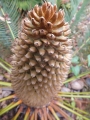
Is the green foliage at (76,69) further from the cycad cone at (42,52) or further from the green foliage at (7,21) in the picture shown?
the green foliage at (7,21)

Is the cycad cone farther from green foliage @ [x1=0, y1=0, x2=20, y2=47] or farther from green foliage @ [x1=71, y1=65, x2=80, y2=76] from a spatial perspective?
green foliage @ [x1=0, y1=0, x2=20, y2=47]

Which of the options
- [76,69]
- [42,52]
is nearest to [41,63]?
[42,52]

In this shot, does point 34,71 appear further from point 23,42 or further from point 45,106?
point 45,106

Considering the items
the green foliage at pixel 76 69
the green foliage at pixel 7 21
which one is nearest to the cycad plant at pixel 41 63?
the green foliage at pixel 76 69

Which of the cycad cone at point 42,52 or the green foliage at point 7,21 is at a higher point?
the green foliage at point 7,21

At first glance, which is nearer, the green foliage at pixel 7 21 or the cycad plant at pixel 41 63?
the cycad plant at pixel 41 63

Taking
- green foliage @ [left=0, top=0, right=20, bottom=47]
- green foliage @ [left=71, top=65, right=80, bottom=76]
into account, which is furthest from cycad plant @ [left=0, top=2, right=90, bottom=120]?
green foliage @ [left=0, top=0, right=20, bottom=47]

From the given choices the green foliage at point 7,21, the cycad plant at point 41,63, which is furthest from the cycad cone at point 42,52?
the green foliage at point 7,21

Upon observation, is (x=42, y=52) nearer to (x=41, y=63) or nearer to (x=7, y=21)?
(x=41, y=63)
